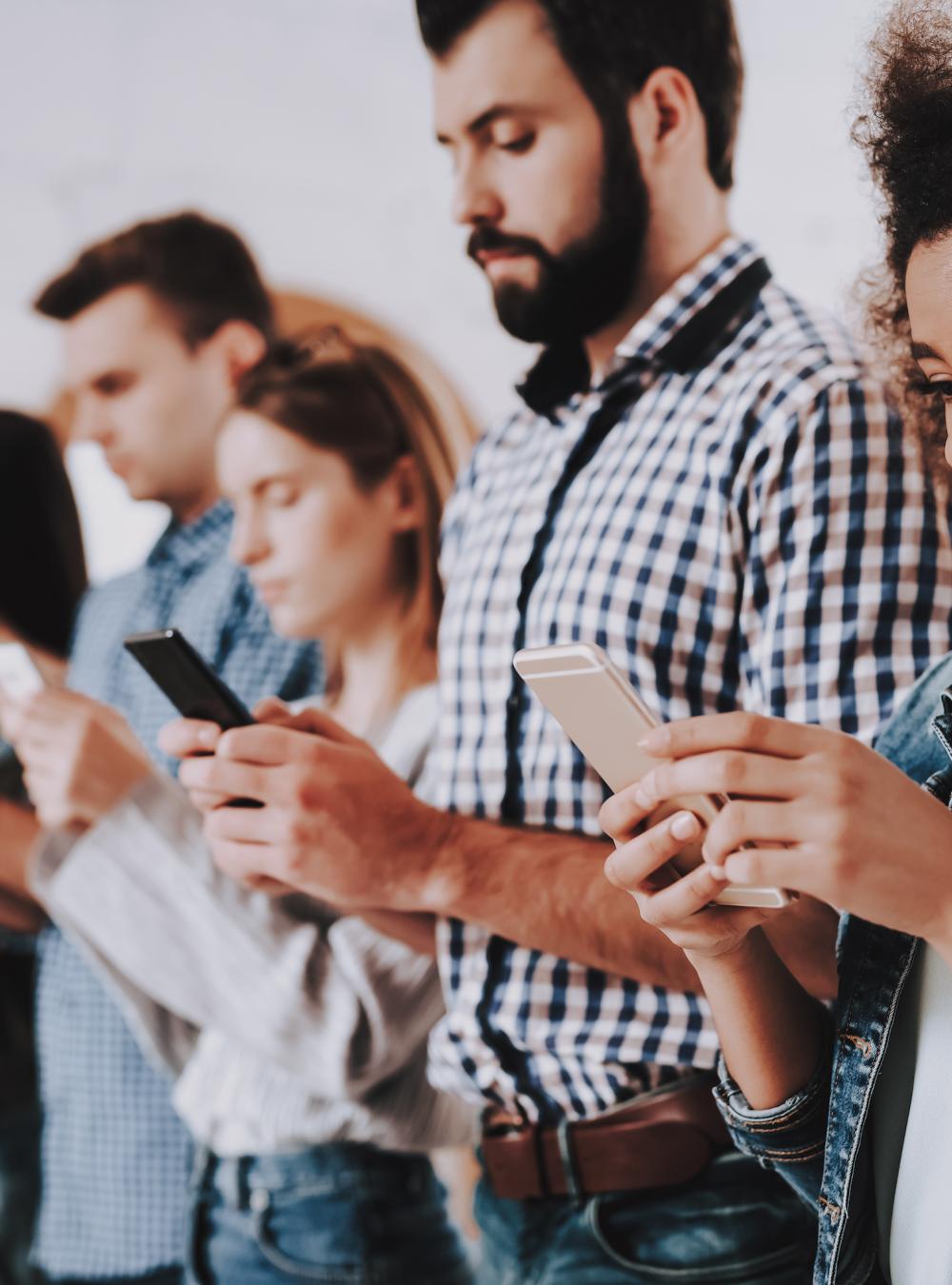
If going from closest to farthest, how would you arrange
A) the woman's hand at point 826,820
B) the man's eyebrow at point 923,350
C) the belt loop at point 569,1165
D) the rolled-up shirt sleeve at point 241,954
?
the woman's hand at point 826,820
the man's eyebrow at point 923,350
the belt loop at point 569,1165
the rolled-up shirt sleeve at point 241,954

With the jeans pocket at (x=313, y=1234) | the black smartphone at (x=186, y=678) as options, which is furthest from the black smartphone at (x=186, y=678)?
the jeans pocket at (x=313, y=1234)

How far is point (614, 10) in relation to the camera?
1184 millimetres

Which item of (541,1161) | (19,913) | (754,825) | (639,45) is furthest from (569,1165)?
(19,913)

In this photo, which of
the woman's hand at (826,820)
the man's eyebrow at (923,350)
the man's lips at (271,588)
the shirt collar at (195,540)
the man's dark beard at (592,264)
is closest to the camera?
the woman's hand at (826,820)

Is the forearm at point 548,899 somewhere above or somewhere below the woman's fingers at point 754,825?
below

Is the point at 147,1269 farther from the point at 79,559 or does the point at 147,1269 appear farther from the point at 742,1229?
the point at 79,559

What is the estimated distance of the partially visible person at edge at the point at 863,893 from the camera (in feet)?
2.04

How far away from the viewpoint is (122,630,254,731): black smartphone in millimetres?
1098

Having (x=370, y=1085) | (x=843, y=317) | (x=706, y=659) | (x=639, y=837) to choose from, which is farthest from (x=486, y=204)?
(x=370, y=1085)

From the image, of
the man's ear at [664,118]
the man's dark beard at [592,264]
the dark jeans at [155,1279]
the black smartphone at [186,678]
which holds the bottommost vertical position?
the dark jeans at [155,1279]

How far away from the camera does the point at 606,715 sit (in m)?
0.72

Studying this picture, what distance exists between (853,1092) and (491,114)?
820 mm

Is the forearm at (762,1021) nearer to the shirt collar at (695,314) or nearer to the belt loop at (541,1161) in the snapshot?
the belt loop at (541,1161)

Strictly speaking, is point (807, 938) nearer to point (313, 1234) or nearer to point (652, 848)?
point (652, 848)
